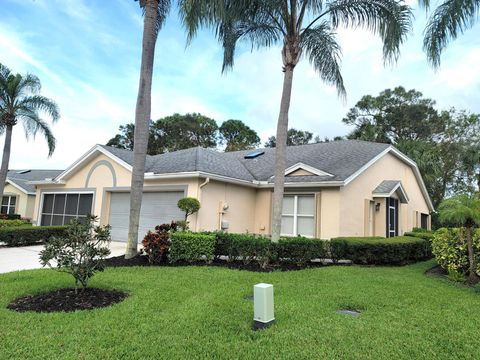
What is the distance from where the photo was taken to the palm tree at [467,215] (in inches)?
318

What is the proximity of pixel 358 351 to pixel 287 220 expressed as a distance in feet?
35.1

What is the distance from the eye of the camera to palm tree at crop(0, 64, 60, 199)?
18.1 metres

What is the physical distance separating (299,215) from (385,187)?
4.59 meters

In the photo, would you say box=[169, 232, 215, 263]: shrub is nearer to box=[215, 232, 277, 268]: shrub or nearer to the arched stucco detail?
box=[215, 232, 277, 268]: shrub

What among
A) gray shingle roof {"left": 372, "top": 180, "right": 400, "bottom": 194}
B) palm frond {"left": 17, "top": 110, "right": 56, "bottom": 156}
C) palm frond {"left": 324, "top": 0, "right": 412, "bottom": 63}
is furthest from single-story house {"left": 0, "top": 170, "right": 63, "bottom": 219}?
palm frond {"left": 324, "top": 0, "right": 412, "bottom": 63}

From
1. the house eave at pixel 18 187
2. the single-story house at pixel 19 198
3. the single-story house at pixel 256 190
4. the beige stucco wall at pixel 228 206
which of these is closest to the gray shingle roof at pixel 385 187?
the single-story house at pixel 256 190

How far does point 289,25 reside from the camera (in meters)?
11.0

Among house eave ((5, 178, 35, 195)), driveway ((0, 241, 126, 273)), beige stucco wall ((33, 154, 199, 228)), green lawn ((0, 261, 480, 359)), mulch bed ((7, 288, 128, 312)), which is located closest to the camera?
green lawn ((0, 261, 480, 359))

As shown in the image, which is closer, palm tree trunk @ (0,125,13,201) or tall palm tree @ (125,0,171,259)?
tall palm tree @ (125,0,171,259)

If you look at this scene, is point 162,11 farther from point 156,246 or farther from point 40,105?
point 40,105

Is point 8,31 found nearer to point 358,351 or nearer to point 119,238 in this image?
point 119,238

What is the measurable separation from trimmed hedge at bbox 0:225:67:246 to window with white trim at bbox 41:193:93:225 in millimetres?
2621

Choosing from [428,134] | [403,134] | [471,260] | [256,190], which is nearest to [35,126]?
[256,190]

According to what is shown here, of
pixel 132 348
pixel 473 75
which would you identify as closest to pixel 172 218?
pixel 132 348
